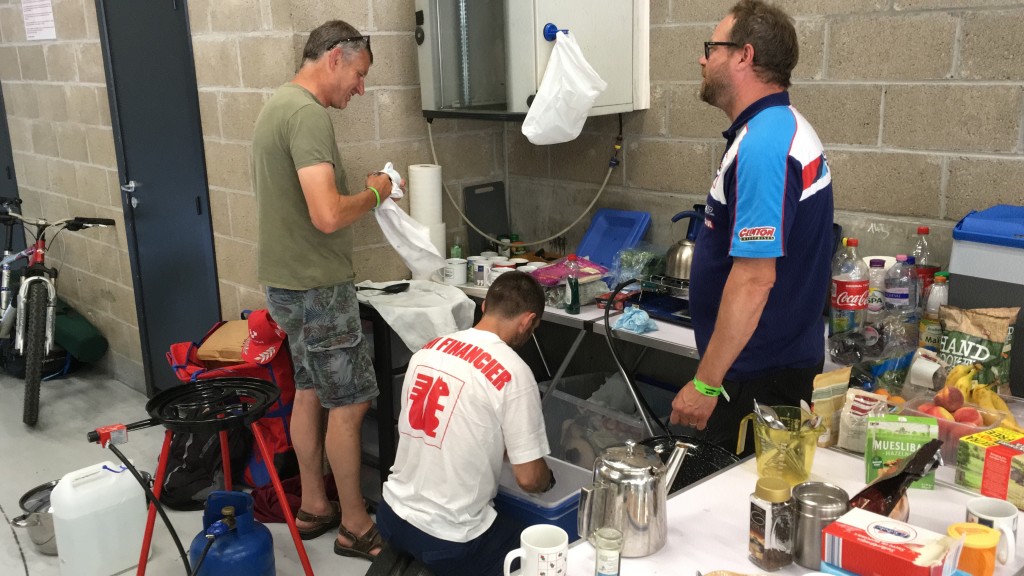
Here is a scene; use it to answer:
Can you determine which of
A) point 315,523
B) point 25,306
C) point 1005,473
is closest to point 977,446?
point 1005,473

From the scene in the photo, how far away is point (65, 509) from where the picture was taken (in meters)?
2.80

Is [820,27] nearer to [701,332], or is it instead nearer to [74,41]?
[701,332]

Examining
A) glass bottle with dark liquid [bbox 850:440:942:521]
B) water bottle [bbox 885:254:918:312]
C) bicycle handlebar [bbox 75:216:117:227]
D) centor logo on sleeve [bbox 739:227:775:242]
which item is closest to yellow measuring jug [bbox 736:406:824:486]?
glass bottle with dark liquid [bbox 850:440:942:521]

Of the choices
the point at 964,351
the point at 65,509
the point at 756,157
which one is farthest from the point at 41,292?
the point at 964,351

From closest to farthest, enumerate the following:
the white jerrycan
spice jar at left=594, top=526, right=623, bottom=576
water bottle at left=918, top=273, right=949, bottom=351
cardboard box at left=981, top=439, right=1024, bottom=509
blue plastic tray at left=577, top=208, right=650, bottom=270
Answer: spice jar at left=594, top=526, right=623, bottom=576 → cardboard box at left=981, top=439, right=1024, bottom=509 → water bottle at left=918, top=273, right=949, bottom=351 → the white jerrycan → blue plastic tray at left=577, top=208, right=650, bottom=270

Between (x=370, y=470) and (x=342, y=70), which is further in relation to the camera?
(x=370, y=470)

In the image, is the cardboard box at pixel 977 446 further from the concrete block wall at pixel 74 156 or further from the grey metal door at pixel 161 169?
the concrete block wall at pixel 74 156

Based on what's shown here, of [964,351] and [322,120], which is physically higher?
[322,120]

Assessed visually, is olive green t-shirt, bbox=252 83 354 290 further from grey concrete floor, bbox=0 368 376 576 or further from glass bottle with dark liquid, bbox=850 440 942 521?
glass bottle with dark liquid, bbox=850 440 942 521

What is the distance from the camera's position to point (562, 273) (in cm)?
312

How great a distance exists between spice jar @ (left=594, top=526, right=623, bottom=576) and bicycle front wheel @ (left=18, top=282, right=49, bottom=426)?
3.74 m

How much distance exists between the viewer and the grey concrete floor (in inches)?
119

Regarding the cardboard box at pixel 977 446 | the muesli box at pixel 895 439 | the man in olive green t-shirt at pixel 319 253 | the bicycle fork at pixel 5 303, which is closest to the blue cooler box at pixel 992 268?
the cardboard box at pixel 977 446

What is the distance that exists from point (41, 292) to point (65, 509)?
6.14 ft
